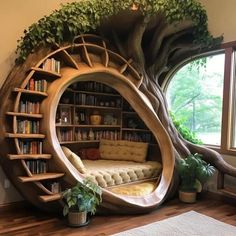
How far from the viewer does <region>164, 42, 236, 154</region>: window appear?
172 inches

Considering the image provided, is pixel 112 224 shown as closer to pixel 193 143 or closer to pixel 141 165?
pixel 141 165

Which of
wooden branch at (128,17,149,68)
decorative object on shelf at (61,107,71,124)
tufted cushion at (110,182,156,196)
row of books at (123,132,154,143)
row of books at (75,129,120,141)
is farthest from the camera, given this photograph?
row of books at (123,132,154,143)

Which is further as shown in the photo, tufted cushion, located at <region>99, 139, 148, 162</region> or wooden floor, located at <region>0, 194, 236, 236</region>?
tufted cushion, located at <region>99, 139, 148, 162</region>

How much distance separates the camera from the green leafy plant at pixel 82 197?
9.84 feet

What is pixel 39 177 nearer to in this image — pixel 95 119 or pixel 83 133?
pixel 83 133

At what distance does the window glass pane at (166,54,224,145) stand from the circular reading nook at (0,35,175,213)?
945mm

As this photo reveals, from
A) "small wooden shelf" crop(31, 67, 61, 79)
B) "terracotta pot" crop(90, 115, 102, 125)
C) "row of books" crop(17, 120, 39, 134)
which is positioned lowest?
"row of books" crop(17, 120, 39, 134)

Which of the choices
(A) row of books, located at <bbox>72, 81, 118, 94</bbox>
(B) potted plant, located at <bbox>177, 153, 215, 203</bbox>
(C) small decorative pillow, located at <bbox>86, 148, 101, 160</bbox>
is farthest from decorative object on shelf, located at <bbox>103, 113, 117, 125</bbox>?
(B) potted plant, located at <bbox>177, 153, 215, 203</bbox>

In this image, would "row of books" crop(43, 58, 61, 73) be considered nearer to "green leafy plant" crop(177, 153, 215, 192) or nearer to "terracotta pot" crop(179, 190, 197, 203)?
"green leafy plant" crop(177, 153, 215, 192)

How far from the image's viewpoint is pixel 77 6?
3.63 m

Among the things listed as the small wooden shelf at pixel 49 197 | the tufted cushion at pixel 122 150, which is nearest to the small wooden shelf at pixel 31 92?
the small wooden shelf at pixel 49 197

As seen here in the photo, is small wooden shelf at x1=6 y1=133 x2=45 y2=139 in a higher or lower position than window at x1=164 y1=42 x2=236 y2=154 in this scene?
lower

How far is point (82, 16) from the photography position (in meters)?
3.64

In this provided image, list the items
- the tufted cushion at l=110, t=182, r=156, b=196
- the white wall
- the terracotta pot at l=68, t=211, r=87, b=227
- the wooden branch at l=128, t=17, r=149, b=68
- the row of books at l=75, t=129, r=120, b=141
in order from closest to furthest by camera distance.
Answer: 1. the terracotta pot at l=68, t=211, r=87, b=227
2. the white wall
3. the tufted cushion at l=110, t=182, r=156, b=196
4. the wooden branch at l=128, t=17, r=149, b=68
5. the row of books at l=75, t=129, r=120, b=141
